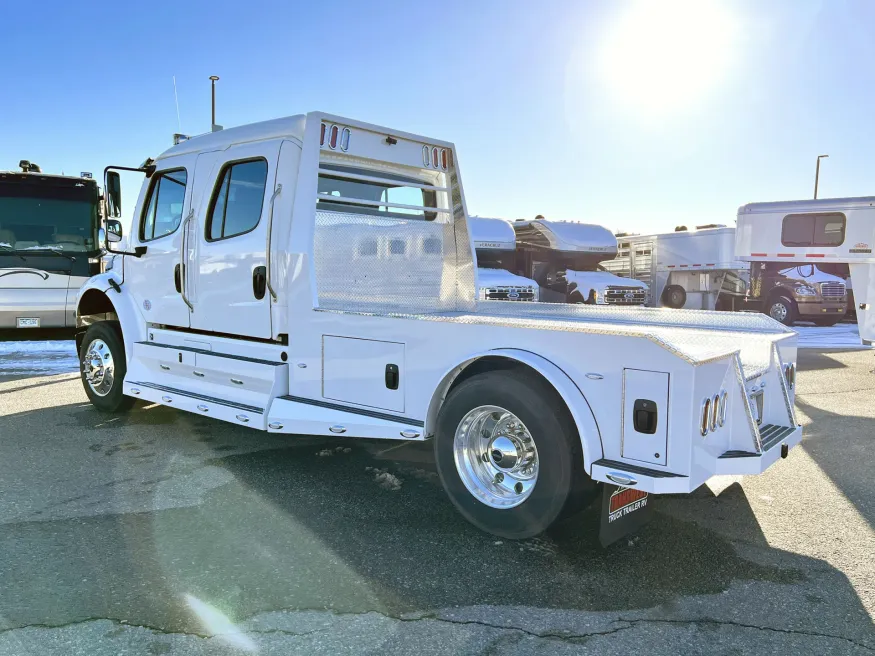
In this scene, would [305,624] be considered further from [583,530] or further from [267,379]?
[267,379]

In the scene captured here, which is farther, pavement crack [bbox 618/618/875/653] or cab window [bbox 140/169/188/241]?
cab window [bbox 140/169/188/241]

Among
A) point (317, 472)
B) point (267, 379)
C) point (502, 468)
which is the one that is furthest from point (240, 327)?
point (502, 468)

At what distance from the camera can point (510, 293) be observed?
14.3m

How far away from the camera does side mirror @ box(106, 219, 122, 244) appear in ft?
19.8

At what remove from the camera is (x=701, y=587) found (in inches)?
127

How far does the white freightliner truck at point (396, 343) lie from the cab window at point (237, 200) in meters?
0.02

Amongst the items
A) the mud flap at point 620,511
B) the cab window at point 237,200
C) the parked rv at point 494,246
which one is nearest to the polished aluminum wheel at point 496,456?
the mud flap at point 620,511

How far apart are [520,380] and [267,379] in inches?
84.3

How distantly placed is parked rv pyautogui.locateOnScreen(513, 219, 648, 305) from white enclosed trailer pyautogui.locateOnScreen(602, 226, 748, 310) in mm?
3528

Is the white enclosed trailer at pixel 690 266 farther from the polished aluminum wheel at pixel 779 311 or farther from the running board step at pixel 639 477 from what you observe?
the running board step at pixel 639 477

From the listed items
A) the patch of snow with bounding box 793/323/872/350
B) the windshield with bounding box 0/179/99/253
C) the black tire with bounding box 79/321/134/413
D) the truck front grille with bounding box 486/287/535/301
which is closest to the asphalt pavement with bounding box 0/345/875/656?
Result: the black tire with bounding box 79/321/134/413

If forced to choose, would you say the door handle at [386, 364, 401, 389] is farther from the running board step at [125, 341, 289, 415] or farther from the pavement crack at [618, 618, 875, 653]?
the pavement crack at [618, 618, 875, 653]

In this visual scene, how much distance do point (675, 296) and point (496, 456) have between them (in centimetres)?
1824

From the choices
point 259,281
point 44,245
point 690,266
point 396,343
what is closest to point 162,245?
point 259,281
